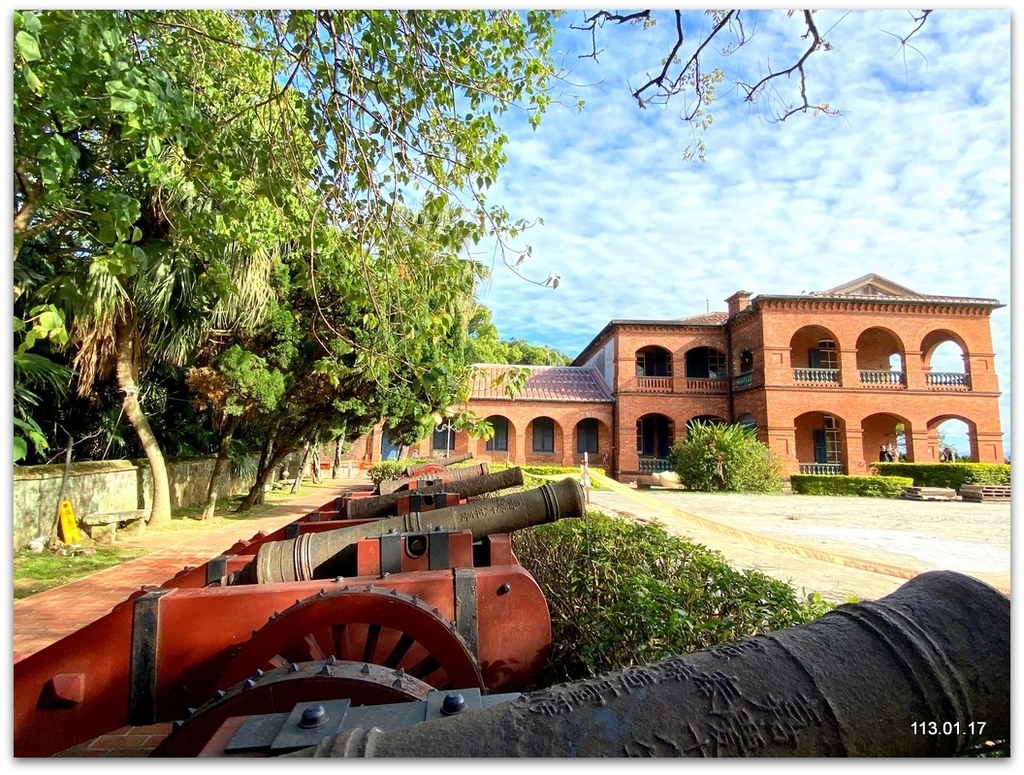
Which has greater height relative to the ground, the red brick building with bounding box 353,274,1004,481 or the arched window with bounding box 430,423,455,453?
the red brick building with bounding box 353,274,1004,481

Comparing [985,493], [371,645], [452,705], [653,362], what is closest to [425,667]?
[371,645]

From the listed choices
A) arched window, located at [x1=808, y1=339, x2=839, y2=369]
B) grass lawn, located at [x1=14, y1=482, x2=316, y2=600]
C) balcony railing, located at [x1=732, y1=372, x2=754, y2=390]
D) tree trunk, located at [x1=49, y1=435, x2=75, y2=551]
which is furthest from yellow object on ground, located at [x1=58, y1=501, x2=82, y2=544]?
arched window, located at [x1=808, y1=339, x2=839, y2=369]

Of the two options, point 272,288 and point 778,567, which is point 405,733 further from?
point 272,288

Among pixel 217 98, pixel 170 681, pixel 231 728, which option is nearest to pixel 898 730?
pixel 231 728

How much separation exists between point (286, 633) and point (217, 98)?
3.79m

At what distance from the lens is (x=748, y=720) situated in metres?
0.89

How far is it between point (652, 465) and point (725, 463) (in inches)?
248

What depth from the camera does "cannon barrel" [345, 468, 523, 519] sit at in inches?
163

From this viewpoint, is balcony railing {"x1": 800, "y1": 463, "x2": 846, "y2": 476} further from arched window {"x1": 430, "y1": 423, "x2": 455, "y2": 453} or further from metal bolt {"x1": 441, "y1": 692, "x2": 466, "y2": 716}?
metal bolt {"x1": 441, "y1": 692, "x2": 466, "y2": 716}

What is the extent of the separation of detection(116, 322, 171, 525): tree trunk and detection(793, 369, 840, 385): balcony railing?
21.3 m

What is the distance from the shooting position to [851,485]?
18672 mm

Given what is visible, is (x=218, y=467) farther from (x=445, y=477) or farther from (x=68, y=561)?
(x=445, y=477)

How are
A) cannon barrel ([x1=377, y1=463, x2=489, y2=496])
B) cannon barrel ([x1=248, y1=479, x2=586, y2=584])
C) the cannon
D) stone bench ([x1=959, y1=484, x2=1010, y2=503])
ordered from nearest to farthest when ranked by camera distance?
the cannon
cannon barrel ([x1=248, y1=479, x2=586, y2=584])
cannon barrel ([x1=377, y1=463, x2=489, y2=496])
stone bench ([x1=959, y1=484, x2=1010, y2=503])

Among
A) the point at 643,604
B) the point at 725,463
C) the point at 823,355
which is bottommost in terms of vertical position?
the point at 725,463
